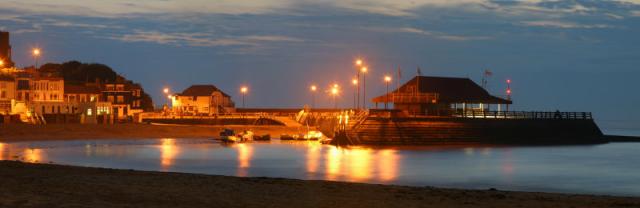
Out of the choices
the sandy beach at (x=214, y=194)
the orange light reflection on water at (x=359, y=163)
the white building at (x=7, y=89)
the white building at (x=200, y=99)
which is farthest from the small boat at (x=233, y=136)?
the white building at (x=200, y=99)

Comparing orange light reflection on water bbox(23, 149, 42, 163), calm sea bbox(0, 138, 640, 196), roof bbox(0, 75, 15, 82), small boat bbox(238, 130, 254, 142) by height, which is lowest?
calm sea bbox(0, 138, 640, 196)

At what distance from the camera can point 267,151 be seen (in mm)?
75438

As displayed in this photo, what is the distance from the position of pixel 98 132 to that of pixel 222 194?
248 ft

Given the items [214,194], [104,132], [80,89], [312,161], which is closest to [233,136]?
[104,132]

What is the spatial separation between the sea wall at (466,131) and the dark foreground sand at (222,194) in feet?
156

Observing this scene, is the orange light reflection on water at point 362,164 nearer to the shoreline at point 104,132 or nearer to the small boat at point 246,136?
the shoreline at point 104,132

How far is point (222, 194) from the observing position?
28.2 meters

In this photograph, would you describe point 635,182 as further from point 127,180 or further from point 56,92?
point 56,92

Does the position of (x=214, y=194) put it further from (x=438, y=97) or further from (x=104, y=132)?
(x=104, y=132)

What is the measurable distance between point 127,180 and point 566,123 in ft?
252

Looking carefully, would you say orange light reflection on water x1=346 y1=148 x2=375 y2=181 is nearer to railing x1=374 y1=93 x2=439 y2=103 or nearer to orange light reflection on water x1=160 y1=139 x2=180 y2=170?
orange light reflection on water x1=160 y1=139 x2=180 y2=170

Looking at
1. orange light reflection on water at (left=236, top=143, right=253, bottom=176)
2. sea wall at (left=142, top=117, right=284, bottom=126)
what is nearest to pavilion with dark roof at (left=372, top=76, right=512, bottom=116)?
orange light reflection on water at (left=236, top=143, right=253, bottom=176)

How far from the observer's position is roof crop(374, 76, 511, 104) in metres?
93.9

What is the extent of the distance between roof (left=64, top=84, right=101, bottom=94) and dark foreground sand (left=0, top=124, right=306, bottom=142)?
27440mm
